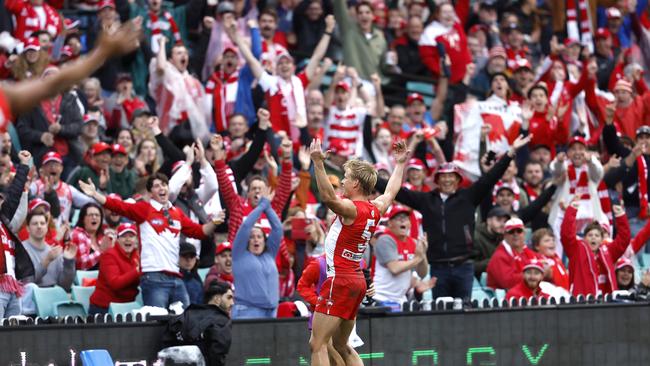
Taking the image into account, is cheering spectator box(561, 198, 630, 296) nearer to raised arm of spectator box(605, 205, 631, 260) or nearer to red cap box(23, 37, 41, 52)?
raised arm of spectator box(605, 205, 631, 260)

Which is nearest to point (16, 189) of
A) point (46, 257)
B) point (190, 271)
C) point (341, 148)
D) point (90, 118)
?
point (46, 257)

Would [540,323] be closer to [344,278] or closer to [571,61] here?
[344,278]

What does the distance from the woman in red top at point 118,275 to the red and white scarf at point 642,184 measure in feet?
23.4

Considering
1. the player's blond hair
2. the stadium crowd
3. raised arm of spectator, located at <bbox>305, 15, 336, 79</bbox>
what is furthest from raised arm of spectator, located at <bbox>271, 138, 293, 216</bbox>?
the player's blond hair

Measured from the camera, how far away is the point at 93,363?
11.1m

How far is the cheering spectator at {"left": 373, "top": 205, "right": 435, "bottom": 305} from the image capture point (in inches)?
542

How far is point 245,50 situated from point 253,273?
17.3ft

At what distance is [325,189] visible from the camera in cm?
1005

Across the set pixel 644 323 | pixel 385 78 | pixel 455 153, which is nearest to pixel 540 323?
pixel 644 323

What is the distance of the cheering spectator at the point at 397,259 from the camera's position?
45.2ft

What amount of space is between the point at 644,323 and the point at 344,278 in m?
4.24

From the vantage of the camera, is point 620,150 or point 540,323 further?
point 620,150

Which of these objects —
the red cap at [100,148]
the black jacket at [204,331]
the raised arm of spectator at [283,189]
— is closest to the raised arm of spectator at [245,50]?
the red cap at [100,148]

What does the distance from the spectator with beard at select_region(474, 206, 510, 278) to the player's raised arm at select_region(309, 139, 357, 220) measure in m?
5.48
